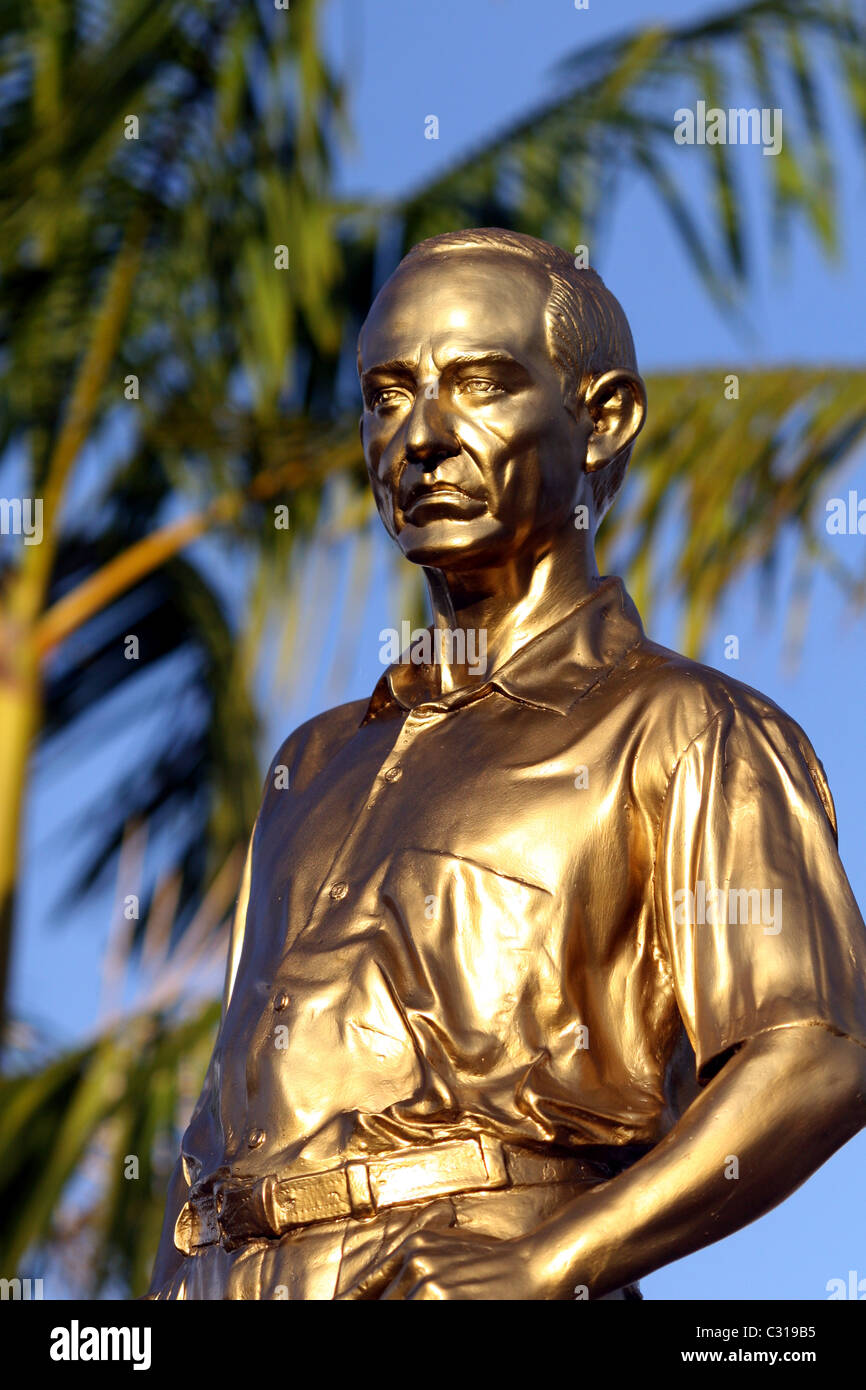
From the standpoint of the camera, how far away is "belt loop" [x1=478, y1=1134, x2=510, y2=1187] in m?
3.67

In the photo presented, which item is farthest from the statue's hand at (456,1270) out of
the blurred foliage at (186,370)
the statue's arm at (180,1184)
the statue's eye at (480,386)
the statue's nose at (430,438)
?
the blurred foliage at (186,370)

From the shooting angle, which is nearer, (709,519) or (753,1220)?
(753,1220)

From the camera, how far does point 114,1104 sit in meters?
9.74

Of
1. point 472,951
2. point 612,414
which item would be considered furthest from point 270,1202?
point 612,414

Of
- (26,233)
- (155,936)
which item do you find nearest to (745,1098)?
(26,233)

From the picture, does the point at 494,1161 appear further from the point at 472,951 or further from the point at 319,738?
the point at 319,738

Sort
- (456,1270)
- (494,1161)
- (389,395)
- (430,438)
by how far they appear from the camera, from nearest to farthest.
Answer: (456,1270), (494,1161), (430,438), (389,395)

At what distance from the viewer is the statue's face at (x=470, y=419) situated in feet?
13.4

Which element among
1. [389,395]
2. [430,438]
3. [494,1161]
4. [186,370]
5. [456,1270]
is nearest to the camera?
[456,1270]

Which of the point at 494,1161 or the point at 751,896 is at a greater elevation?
the point at 751,896

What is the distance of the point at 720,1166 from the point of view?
11.5 feet

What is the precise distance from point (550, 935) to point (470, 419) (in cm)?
79
